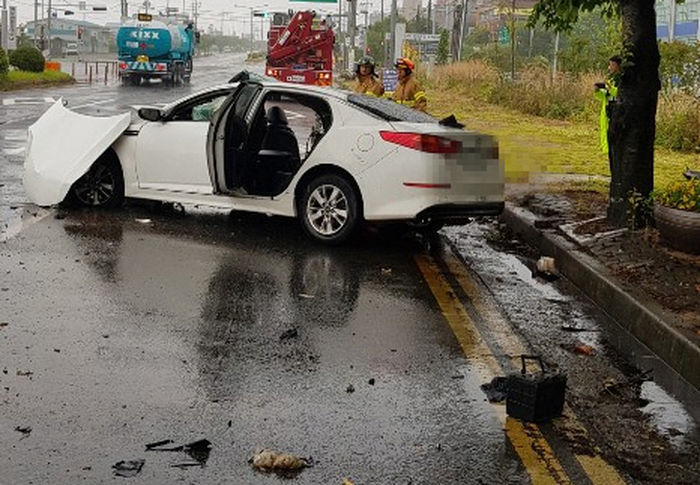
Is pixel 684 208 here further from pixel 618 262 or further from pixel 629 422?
pixel 629 422

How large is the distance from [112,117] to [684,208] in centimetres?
609

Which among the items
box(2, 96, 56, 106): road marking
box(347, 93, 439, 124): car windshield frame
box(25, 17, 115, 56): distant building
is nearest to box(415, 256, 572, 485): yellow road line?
box(347, 93, 439, 124): car windshield frame

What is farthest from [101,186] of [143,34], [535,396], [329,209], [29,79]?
[143,34]

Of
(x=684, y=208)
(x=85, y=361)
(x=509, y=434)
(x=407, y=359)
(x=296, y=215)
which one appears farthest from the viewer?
(x=296, y=215)

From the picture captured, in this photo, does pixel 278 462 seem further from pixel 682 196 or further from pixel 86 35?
pixel 86 35

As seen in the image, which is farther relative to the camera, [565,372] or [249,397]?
[565,372]

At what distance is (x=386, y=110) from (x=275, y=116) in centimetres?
143

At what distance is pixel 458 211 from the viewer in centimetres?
1034

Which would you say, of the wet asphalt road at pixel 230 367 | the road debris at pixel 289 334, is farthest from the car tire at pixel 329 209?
the road debris at pixel 289 334

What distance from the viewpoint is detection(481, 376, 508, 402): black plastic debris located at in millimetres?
6023

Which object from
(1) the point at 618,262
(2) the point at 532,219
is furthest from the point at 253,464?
(2) the point at 532,219

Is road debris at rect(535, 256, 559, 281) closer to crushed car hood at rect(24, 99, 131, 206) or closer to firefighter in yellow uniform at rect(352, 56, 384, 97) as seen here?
crushed car hood at rect(24, 99, 131, 206)

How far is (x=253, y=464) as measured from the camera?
485 cm

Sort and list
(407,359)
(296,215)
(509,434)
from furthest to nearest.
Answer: (296,215), (407,359), (509,434)
